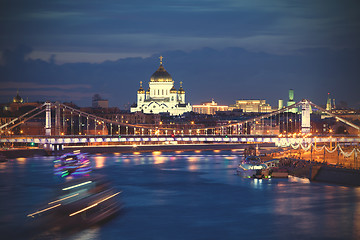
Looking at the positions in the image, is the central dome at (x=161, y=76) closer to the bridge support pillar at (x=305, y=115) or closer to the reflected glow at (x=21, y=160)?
the bridge support pillar at (x=305, y=115)

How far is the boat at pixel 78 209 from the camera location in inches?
1194

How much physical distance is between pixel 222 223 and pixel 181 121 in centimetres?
8667

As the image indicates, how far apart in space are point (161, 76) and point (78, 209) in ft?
355

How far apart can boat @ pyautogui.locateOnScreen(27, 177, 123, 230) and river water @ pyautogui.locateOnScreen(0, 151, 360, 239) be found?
1.64ft

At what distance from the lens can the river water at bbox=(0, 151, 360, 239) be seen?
30219mm

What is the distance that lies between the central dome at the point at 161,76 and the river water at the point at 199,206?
84.2 meters

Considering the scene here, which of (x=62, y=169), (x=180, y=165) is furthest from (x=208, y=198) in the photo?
(x=180, y=165)

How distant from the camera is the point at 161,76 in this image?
139m

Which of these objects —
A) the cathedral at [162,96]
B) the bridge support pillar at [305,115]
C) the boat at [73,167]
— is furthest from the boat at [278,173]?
the cathedral at [162,96]

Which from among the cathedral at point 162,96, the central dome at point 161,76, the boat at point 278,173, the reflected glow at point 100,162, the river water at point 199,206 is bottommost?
the river water at point 199,206

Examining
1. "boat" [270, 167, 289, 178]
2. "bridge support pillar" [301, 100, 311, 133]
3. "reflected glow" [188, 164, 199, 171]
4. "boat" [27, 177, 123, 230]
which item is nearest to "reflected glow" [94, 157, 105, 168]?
"reflected glow" [188, 164, 199, 171]

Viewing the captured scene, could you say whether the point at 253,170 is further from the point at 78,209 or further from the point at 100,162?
the point at 78,209

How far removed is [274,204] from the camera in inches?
1475

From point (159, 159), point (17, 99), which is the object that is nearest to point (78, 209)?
point (159, 159)
